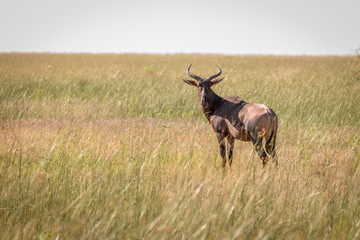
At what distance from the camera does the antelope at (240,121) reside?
5.06 m

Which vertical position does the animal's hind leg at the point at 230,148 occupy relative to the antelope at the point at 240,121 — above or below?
below

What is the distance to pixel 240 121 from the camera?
5.44 metres

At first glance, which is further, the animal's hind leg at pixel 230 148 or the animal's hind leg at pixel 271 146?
→ the animal's hind leg at pixel 230 148

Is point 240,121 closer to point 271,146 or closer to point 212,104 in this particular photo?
point 271,146

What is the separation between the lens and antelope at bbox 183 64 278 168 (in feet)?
16.6

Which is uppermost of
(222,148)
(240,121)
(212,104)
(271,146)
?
(212,104)

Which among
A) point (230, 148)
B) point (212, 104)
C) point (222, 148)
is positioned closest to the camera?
point (230, 148)

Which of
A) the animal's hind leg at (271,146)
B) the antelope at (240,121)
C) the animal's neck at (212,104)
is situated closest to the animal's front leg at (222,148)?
the antelope at (240,121)

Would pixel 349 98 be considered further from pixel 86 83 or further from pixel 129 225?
pixel 86 83

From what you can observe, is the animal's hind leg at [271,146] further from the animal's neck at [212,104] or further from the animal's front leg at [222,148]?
the animal's neck at [212,104]

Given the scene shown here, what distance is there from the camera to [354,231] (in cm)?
298

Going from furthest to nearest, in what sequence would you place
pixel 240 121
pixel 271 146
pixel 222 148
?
pixel 222 148
pixel 240 121
pixel 271 146

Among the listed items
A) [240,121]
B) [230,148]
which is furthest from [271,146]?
[230,148]

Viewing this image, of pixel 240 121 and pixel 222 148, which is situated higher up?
pixel 240 121
